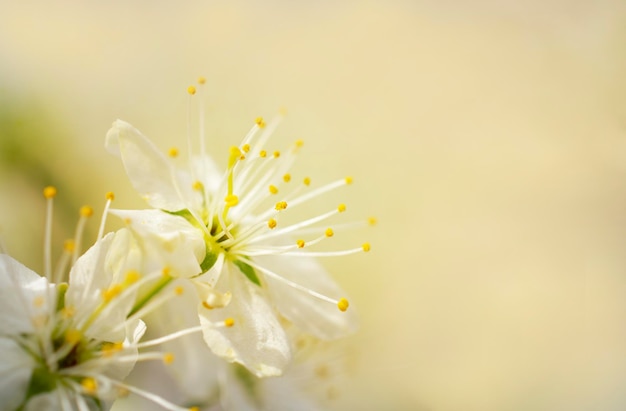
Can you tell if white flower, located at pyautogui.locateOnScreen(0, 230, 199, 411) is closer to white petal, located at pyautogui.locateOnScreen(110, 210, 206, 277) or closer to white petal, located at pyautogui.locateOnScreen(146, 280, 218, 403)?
white petal, located at pyautogui.locateOnScreen(110, 210, 206, 277)

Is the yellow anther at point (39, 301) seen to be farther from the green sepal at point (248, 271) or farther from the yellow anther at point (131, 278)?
the green sepal at point (248, 271)

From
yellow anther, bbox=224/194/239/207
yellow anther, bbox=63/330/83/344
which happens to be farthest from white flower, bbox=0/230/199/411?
yellow anther, bbox=224/194/239/207

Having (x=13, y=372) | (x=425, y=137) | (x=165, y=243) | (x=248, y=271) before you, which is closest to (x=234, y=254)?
(x=248, y=271)

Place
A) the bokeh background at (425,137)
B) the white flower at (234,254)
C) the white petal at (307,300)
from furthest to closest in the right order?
the bokeh background at (425,137) < the white petal at (307,300) < the white flower at (234,254)

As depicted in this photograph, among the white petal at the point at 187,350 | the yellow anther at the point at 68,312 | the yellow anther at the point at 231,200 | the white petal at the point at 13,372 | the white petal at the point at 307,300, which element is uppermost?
the yellow anther at the point at 231,200

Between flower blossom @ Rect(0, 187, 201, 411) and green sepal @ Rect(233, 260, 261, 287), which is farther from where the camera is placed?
green sepal @ Rect(233, 260, 261, 287)

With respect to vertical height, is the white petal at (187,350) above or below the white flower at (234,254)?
below

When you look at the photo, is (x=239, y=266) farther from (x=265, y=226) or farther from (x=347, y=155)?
(x=347, y=155)

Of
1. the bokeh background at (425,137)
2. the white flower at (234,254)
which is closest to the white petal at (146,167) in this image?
the white flower at (234,254)

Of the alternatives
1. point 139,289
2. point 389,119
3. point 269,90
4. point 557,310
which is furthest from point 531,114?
point 139,289
